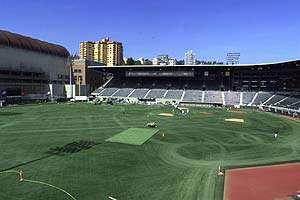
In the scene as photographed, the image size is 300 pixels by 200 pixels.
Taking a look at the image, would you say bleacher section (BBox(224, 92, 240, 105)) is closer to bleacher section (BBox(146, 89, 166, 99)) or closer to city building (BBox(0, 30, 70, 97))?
bleacher section (BBox(146, 89, 166, 99))

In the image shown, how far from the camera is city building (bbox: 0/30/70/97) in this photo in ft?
402

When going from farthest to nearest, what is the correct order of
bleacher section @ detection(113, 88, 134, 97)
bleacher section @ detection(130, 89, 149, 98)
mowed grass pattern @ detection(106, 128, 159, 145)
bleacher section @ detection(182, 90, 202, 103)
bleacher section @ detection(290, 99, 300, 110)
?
bleacher section @ detection(113, 88, 134, 97) → bleacher section @ detection(130, 89, 149, 98) → bleacher section @ detection(182, 90, 202, 103) → bleacher section @ detection(290, 99, 300, 110) → mowed grass pattern @ detection(106, 128, 159, 145)

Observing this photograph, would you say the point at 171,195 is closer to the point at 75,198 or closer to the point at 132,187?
the point at 132,187

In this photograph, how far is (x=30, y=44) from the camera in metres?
135

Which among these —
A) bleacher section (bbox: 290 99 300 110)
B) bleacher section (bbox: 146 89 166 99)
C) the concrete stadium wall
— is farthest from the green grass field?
bleacher section (bbox: 146 89 166 99)

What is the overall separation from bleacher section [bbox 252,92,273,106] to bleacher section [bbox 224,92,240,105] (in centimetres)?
599

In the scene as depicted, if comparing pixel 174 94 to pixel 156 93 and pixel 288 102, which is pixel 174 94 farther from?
pixel 288 102

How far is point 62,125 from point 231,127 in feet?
96.1

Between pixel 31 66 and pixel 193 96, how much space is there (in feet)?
201

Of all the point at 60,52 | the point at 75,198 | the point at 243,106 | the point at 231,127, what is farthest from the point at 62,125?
the point at 60,52

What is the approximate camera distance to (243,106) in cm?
11256

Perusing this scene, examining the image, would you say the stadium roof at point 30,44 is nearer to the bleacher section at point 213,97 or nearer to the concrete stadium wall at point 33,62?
the concrete stadium wall at point 33,62

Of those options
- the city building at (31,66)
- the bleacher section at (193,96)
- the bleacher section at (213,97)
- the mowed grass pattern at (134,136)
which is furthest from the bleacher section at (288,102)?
the city building at (31,66)

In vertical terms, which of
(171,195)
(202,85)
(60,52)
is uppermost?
(60,52)
